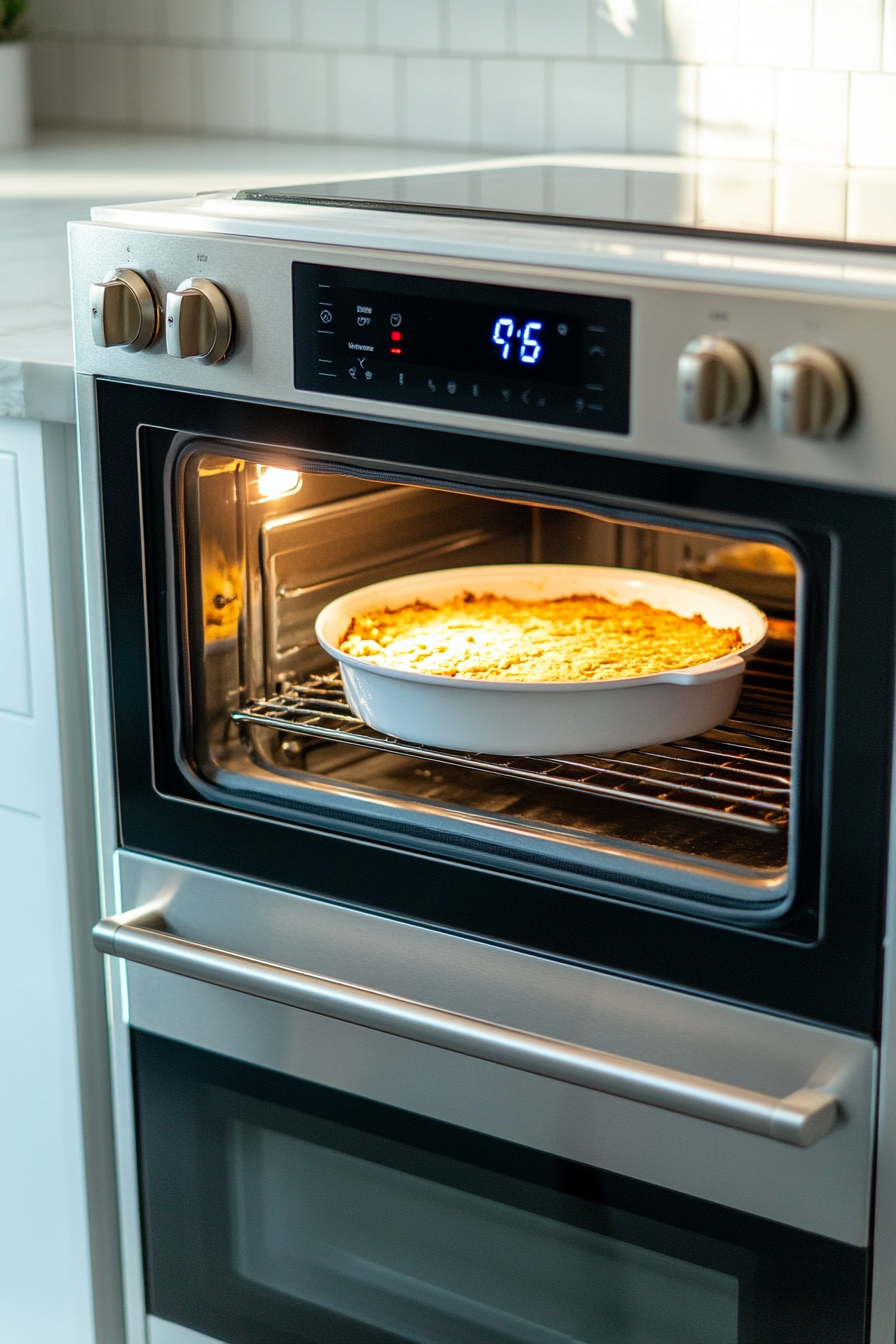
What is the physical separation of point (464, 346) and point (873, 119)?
3.04ft

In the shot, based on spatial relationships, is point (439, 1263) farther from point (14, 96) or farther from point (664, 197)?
point (14, 96)

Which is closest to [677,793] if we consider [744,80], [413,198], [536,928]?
[536,928]

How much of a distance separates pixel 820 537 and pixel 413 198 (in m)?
0.43

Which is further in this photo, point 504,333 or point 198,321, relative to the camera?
point 198,321

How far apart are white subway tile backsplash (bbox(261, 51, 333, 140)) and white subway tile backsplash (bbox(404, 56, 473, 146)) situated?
138 millimetres

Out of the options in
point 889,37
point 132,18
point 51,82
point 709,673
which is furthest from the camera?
point 51,82

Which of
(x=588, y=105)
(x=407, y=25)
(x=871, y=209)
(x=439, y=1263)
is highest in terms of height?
(x=407, y=25)

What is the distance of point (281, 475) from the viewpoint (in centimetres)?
120

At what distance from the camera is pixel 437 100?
203cm

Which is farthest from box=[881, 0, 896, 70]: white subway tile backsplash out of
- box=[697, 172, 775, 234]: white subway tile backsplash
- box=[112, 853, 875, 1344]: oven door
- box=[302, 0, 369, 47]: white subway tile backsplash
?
box=[112, 853, 875, 1344]: oven door

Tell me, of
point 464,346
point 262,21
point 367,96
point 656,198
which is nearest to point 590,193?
point 656,198

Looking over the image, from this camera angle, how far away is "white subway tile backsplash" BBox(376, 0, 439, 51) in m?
1.99

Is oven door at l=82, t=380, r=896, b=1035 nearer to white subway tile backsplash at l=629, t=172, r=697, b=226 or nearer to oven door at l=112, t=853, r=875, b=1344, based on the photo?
oven door at l=112, t=853, r=875, b=1344

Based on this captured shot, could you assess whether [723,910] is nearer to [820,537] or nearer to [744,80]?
[820,537]
